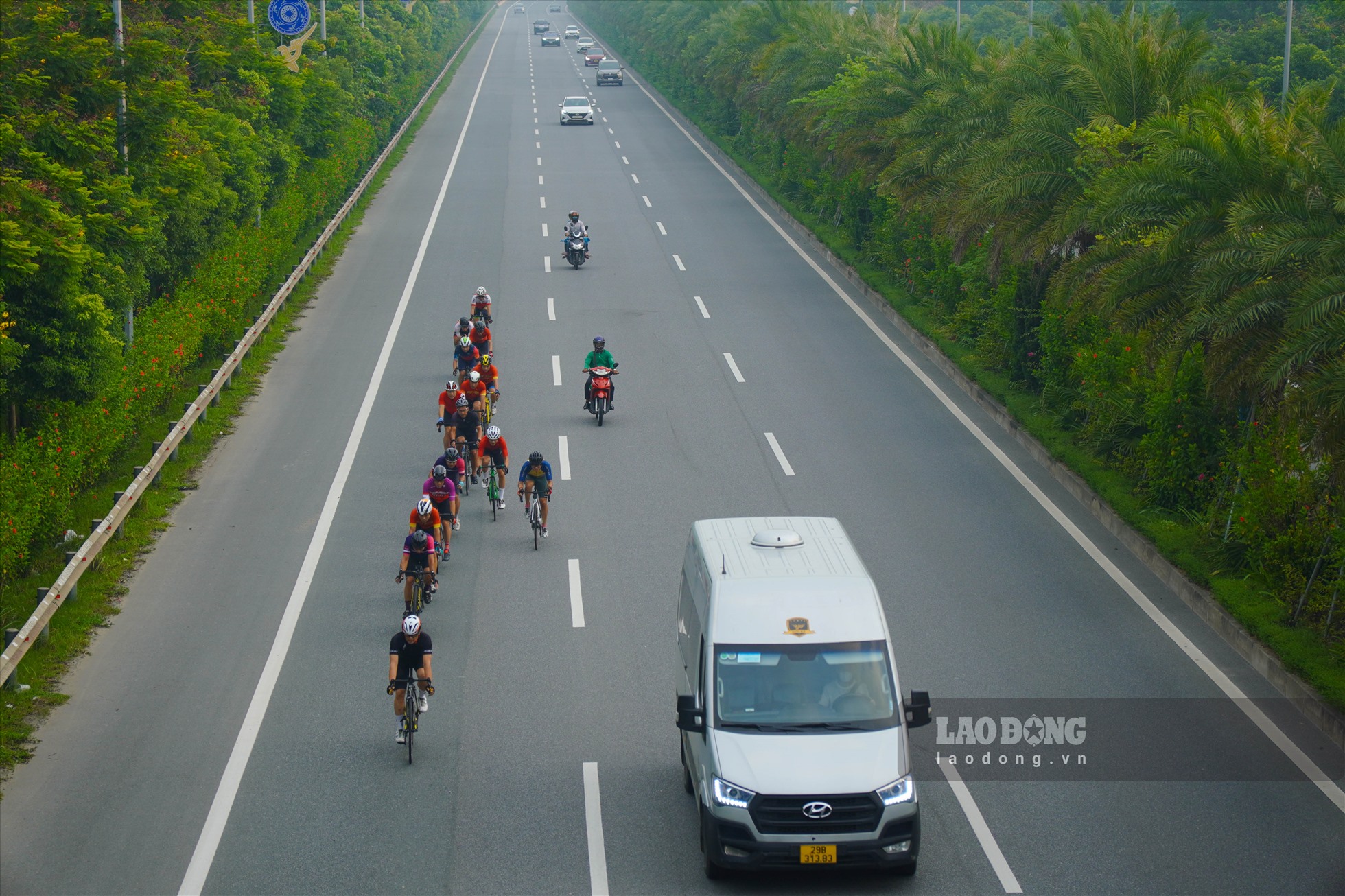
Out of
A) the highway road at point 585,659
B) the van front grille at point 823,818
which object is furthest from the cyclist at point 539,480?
the van front grille at point 823,818

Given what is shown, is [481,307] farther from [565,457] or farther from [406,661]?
[406,661]

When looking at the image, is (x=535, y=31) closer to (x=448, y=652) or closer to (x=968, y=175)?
(x=968, y=175)

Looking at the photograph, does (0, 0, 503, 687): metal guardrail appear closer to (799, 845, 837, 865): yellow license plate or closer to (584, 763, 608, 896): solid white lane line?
(584, 763, 608, 896): solid white lane line

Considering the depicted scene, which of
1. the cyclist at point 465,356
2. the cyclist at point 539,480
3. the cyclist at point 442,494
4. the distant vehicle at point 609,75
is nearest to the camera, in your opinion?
the cyclist at point 442,494

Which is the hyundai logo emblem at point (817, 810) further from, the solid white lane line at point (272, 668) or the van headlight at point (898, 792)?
the solid white lane line at point (272, 668)

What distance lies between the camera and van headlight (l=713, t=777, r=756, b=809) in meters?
10.2

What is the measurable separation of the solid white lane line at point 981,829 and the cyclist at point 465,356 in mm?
14398

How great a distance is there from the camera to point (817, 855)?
10156mm

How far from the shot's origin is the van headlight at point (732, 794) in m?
10.2

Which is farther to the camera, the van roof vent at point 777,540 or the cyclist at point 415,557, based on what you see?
the cyclist at point 415,557

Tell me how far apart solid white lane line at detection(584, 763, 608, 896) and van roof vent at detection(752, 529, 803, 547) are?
101 inches

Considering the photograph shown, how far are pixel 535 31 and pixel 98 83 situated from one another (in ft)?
375

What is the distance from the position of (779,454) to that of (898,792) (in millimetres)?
12543

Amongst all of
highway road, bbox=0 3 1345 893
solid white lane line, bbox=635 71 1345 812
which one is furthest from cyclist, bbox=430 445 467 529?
solid white lane line, bbox=635 71 1345 812
